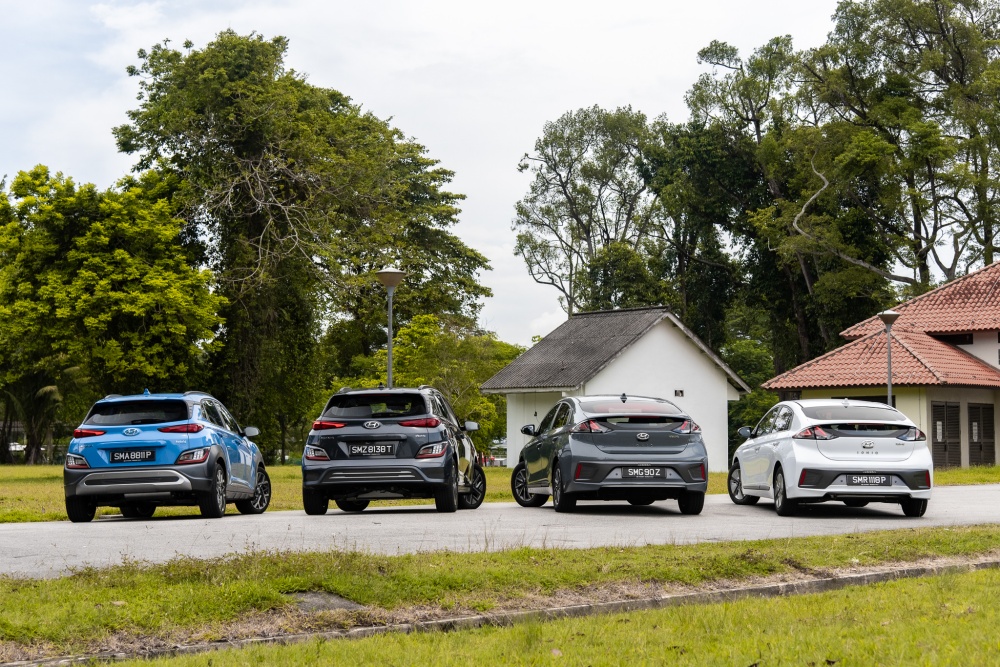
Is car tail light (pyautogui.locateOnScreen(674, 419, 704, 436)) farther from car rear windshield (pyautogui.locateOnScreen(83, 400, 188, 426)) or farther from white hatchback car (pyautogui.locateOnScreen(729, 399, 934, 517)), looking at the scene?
car rear windshield (pyautogui.locateOnScreen(83, 400, 188, 426))

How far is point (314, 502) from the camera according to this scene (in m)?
17.5

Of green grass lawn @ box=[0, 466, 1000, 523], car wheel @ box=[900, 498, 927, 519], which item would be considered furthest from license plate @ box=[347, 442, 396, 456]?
car wheel @ box=[900, 498, 927, 519]

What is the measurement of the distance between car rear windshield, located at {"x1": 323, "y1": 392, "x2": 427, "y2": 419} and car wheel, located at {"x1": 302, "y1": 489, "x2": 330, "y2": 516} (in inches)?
45.4

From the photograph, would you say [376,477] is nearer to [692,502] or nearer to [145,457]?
[145,457]

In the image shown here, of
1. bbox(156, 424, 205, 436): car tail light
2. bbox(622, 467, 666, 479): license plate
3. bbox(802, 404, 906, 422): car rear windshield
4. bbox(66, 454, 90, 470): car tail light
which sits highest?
bbox(802, 404, 906, 422): car rear windshield

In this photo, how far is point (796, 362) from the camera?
212 feet

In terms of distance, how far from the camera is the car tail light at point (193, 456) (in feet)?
53.8

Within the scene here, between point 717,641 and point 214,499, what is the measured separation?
427 inches

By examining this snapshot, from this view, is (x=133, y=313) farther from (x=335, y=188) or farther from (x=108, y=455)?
(x=108, y=455)

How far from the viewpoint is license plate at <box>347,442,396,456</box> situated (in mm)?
16781

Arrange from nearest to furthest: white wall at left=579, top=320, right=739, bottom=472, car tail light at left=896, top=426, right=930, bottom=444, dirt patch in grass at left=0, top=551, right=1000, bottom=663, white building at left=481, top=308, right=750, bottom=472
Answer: dirt patch in grass at left=0, top=551, right=1000, bottom=663 → car tail light at left=896, top=426, right=930, bottom=444 → white building at left=481, top=308, right=750, bottom=472 → white wall at left=579, top=320, right=739, bottom=472

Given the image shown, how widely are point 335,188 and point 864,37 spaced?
86.5ft

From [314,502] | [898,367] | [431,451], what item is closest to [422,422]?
[431,451]

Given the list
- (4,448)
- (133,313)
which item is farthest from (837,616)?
(4,448)
